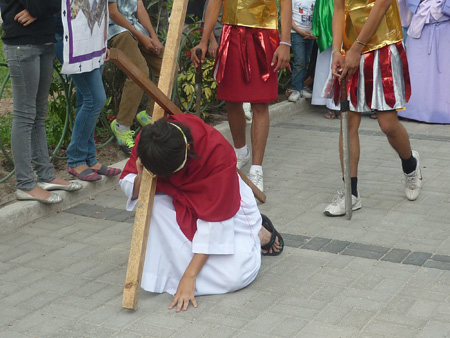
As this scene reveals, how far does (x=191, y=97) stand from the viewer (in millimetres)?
7805

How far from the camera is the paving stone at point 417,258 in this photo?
435cm

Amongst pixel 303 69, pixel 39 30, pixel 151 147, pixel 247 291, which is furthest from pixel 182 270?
pixel 303 69

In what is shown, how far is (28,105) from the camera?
5.09 meters

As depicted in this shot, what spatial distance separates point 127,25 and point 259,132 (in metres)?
1.43

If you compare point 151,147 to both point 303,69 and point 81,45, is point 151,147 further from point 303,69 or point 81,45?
point 303,69

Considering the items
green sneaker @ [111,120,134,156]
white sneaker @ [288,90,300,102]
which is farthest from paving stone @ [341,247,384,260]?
white sneaker @ [288,90,300,102]

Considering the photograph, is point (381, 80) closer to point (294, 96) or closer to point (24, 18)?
point (24, 18)

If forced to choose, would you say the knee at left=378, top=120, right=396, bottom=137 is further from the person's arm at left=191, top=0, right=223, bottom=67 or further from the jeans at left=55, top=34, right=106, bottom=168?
the jeans at left=55, top=34, right=106, bottom=168

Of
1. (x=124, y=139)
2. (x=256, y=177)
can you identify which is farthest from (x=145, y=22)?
(x=256, y=177)

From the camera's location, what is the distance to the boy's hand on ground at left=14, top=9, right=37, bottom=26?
4.89 meters

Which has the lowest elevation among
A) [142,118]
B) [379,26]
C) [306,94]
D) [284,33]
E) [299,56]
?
[306,94]

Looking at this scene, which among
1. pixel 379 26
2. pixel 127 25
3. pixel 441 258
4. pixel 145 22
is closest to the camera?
pixel 441 258

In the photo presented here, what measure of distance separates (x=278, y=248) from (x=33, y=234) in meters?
1.61

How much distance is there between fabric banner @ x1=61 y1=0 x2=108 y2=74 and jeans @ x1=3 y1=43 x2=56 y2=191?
14 centimetres
